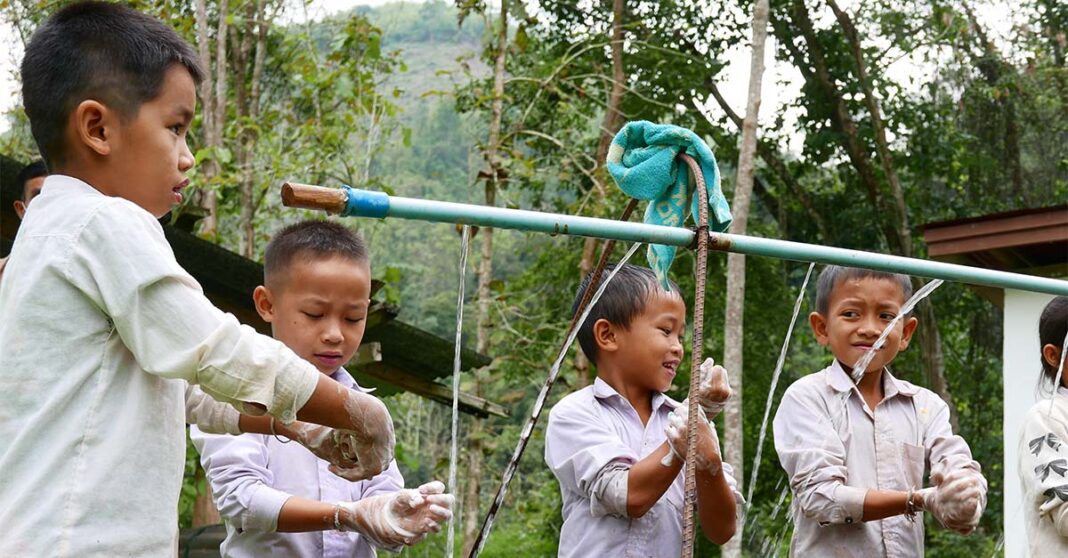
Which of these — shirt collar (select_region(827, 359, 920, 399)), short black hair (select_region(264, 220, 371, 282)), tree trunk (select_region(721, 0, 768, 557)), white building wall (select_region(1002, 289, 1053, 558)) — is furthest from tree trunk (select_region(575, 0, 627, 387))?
short black hair (select_region(264, 220, 371, 282))

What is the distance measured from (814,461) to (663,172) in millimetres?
1119

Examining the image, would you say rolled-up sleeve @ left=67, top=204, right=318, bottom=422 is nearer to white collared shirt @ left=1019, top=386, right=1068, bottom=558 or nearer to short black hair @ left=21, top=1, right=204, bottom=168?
short black hair @ left=21, top=1, right=204, bottom=168

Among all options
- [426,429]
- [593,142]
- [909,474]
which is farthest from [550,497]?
[909,474]

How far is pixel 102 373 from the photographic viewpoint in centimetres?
192

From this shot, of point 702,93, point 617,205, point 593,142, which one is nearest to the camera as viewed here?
point 617,205

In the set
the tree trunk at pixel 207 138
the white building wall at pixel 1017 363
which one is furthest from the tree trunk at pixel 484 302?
the white building wall at pixel 1017 363

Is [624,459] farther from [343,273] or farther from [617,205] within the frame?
[617,205]

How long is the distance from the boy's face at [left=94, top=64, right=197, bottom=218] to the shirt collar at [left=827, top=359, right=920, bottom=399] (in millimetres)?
1991

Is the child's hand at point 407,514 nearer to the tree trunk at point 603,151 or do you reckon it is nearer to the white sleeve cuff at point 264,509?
the white sleeve cuff at point 264,509

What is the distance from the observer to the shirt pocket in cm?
338

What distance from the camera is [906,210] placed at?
1521cm

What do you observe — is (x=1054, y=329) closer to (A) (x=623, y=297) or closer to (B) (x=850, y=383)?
(B) (x=850, y=383)

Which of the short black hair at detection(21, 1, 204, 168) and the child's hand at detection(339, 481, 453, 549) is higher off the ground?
the short black hair at detection(21, 1, 204, 168)

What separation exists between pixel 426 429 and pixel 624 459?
19.1 m
